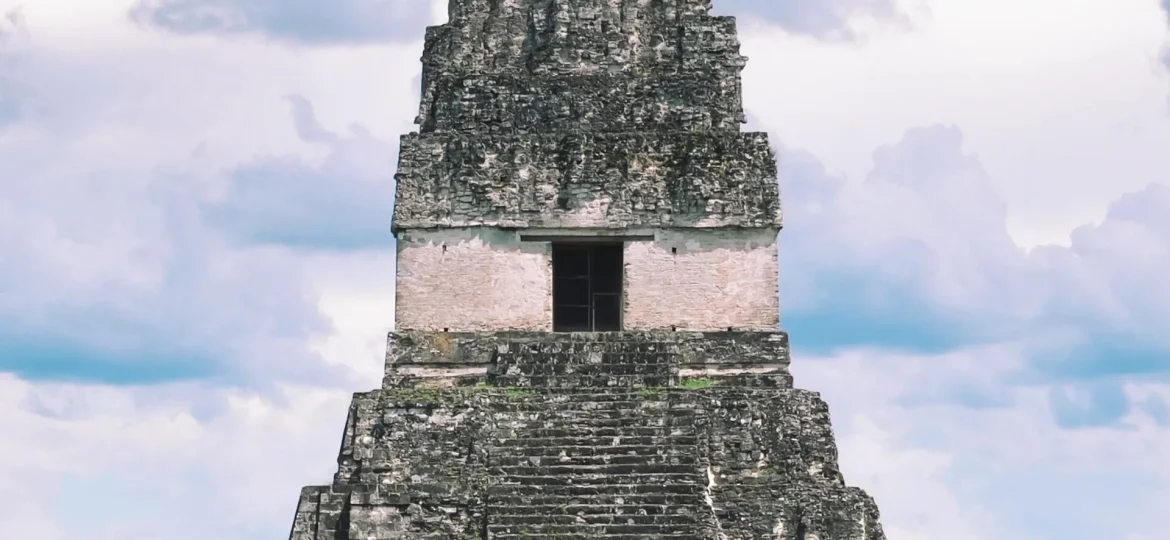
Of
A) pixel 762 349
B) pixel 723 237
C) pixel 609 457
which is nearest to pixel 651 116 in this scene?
pixel 723 237

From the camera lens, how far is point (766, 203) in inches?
636

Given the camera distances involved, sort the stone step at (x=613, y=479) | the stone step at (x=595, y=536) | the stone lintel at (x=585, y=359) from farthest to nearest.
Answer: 1. the stone lintel at (x=585, y=359)
2. the stone step at (x=613, y=479)
3. the stone step at (x=595, y=536)

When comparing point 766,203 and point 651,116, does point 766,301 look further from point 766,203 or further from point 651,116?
point 651,116

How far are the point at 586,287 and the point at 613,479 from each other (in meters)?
2.96

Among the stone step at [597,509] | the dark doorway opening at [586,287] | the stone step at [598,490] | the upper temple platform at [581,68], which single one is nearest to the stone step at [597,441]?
the stone step at [598,490]

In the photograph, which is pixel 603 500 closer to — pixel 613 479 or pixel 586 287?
pixel 613 479

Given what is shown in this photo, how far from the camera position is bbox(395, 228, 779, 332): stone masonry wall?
52.5ft

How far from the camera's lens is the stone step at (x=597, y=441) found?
14248 mm

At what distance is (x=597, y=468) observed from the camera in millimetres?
14000

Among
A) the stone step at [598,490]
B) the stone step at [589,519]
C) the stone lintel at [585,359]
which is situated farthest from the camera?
the stone lintel at [585,359]

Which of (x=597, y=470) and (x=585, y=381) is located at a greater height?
(x=585, y=381)

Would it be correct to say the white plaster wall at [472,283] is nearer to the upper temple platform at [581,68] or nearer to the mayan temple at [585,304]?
the mayan temple at [585,304]

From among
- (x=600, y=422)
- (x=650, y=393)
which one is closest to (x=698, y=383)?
(x=650, y=393)

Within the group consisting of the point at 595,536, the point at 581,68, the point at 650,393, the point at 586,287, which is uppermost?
the point at 581,68
